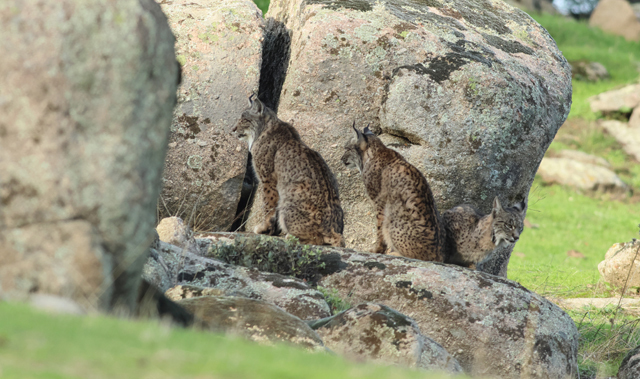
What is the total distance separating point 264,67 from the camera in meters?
10.3

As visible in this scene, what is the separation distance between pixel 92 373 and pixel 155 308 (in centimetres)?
170

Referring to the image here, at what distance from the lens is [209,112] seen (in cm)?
930

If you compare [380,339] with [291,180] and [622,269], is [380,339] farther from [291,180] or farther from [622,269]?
[622,269]

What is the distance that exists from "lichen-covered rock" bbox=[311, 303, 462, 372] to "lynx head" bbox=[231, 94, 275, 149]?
4145 mm

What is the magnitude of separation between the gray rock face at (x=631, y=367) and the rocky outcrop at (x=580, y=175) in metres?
11.8

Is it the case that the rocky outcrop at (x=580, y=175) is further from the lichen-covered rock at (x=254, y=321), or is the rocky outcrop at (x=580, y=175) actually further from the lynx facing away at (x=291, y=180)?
the lichen-covered rock at (x=254, y=321)

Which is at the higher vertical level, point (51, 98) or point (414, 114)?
point (51, 98)

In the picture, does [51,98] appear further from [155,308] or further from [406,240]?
[406,240]

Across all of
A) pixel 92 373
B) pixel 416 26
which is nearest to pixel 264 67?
pixel 416 26

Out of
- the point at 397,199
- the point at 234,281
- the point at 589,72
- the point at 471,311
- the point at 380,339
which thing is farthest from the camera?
the point at 589,72

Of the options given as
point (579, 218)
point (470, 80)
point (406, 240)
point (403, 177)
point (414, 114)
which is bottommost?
point (579, 218)

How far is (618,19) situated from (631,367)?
32168 millimetres

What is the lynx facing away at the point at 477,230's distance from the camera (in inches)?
338

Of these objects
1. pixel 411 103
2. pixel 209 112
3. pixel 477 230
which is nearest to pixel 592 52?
pixel 411 103
